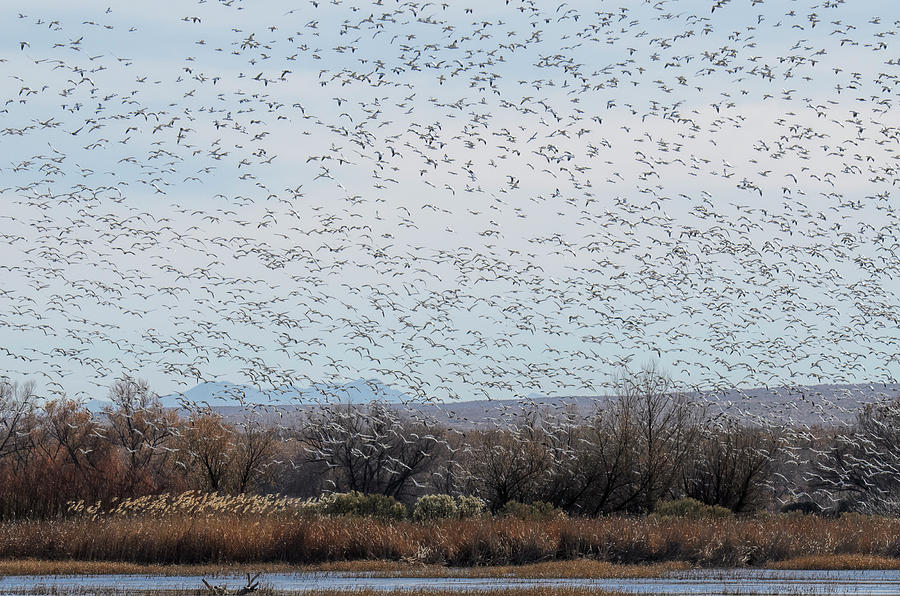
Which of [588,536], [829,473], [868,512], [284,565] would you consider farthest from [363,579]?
[829,473]

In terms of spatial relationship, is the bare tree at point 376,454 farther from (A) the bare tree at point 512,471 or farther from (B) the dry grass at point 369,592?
(B) the dry grass at point 369,592

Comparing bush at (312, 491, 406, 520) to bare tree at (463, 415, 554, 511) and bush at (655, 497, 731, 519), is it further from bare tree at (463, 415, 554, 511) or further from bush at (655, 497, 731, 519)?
bush at (655, 497, 731, 519)

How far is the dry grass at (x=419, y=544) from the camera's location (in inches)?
1492

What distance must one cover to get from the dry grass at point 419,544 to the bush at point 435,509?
23.1ft

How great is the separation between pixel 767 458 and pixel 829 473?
15.5m

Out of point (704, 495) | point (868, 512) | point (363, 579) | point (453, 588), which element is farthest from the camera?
point (704, 495)

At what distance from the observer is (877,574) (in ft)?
116

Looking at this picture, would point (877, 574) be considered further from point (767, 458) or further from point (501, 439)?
point (501, 439)

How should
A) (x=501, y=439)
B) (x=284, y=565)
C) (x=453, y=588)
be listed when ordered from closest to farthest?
(x=453, y=588) → (x=284, y=565) → (x=501, y=439)

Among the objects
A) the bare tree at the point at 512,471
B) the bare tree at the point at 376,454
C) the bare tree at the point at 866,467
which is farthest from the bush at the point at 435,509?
the bare tree at the point at 376,454

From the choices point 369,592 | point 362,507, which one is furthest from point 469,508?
point 369,592

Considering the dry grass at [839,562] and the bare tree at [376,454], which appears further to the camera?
the bare tree at [376,454]

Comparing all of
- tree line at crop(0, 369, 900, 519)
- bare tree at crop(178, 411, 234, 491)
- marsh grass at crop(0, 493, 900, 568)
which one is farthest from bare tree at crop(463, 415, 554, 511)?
marsh grass at crop(0, 493, 900, 568)

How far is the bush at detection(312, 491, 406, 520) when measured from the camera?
4712cm
